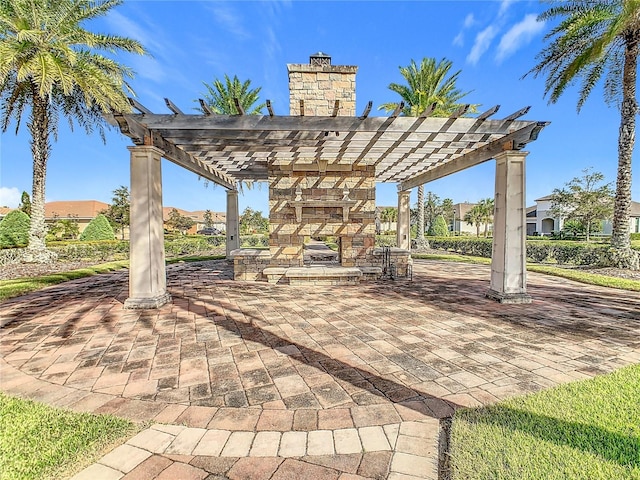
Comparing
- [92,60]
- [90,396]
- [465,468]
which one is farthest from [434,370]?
[92,60]

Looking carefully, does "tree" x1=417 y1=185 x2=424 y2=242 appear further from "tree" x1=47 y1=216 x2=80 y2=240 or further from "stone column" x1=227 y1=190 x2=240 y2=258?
"tree" x1=47 y1=216 x2=80 y2=240

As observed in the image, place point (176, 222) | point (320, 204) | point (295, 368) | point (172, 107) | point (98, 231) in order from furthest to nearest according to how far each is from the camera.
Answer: point (176, 222) < point (98, 231) < point (320, 204) < point (172, 107) < point (295, 368)

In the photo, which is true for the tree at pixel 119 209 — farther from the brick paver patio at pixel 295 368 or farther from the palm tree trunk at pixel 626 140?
the palm tree trunk at pixel 626 140

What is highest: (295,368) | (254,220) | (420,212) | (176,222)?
(254,220)

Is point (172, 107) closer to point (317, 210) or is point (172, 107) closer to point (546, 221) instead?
point (317, 210)

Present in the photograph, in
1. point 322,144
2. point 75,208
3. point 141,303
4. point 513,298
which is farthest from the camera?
point 75,208

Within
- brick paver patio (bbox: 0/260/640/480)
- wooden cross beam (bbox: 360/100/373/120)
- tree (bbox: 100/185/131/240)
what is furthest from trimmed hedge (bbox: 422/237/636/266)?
tree (bbox: 100/185/131/240)

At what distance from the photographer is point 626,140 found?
1038 cm

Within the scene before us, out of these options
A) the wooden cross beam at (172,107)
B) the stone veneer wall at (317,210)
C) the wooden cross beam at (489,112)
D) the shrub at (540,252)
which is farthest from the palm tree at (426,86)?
the wooden cross beam at (172,107)

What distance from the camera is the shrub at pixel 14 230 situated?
14.9 metres

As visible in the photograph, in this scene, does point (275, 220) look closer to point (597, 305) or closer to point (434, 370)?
point (434, 370)

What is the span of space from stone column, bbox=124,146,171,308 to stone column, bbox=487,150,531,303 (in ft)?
22.2

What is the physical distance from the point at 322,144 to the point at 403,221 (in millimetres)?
6434

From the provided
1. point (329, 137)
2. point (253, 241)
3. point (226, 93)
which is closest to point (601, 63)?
point (329, 137)
